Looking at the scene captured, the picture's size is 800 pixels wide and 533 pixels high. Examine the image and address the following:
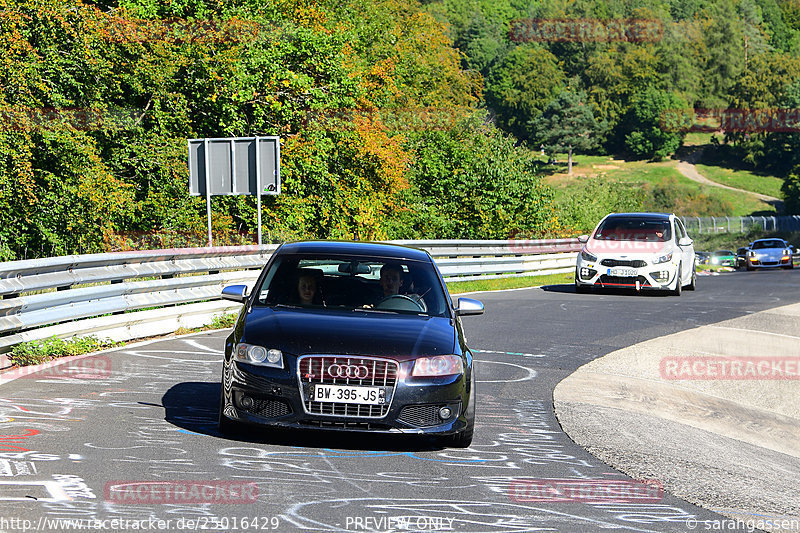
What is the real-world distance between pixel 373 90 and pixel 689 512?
1576 inches

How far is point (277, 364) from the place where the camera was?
6.82 metres

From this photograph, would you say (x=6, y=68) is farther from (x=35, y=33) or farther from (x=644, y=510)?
(x=644, y=510)

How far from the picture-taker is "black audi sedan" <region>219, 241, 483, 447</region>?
673 cm

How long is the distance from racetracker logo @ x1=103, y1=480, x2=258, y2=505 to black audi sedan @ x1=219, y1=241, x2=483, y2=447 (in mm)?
966

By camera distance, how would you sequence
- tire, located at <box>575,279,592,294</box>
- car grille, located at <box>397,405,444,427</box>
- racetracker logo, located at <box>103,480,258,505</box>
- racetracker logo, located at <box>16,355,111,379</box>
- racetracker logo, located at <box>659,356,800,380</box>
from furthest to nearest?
tire, located at <box>575,279,592,294</box> < racetracker logo, located at <box>659,356,800,380</box> < racetracker logo, located at <box>16,355,111,379</box> < car grille, located at <box>397,405,444,427</box> < racetracker logo, located at <box>103,480,258,505</box>

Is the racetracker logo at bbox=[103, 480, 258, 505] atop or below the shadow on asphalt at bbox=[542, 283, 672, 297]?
atop

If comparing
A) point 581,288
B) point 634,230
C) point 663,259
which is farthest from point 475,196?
point 663,259

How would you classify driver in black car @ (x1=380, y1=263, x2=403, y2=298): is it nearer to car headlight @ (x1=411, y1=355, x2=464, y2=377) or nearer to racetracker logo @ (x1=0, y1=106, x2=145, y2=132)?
car headlight @ (x1=411, y1=355, x2=464, y2=377)

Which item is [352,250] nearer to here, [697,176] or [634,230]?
[634,230]

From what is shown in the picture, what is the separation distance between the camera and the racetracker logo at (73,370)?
9.76m

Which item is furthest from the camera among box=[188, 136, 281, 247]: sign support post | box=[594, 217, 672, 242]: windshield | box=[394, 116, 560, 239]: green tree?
box=[394, 116, 560, 239]: green tree

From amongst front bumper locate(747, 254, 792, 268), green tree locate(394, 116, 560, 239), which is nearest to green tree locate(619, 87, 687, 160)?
front bumper locate(747, 254, 792, 268)

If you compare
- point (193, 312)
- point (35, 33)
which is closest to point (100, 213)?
point (35, 33)

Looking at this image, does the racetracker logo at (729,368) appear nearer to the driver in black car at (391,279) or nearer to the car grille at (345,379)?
the driver in black car at (391,279)
